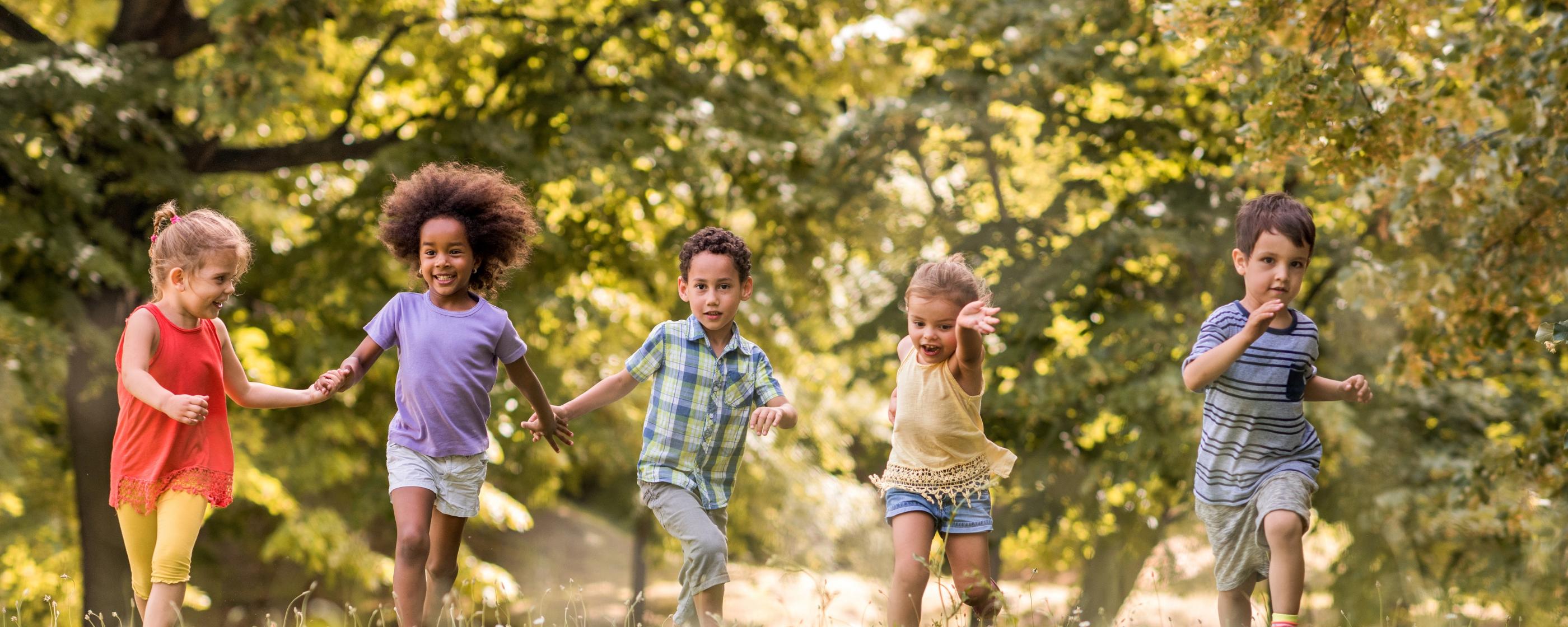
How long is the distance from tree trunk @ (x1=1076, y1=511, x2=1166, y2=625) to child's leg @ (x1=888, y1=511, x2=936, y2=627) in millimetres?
7612

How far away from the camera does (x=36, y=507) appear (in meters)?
12.8

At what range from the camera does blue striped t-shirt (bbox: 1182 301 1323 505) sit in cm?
425

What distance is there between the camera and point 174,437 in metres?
4.05

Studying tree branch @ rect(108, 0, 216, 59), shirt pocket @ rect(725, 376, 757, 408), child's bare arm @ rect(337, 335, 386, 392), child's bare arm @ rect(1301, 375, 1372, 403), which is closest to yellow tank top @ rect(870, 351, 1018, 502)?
shirt pocket @ rect(725, 376, 757, 408)

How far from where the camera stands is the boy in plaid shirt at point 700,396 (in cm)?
431

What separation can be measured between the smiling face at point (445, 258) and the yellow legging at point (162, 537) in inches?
42.3

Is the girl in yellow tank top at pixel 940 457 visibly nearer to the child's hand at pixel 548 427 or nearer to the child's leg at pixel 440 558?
the child's hand at pixel 548 427

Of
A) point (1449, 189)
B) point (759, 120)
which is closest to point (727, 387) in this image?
point (1449, 189)

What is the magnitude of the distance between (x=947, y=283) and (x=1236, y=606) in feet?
5.35

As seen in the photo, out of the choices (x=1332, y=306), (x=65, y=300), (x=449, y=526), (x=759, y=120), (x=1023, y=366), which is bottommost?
(x=449, y=526)

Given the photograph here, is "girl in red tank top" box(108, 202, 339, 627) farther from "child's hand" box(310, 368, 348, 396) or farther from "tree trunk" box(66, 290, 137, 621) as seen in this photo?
"tree trunk" box(66, 290, 137, 621)

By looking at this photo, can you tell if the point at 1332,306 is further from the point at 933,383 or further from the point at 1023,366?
the point at 933,383

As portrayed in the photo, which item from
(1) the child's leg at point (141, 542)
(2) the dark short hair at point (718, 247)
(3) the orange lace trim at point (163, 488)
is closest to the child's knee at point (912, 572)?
(2) the dark short hair at point (718, 247)

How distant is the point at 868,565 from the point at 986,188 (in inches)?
222
